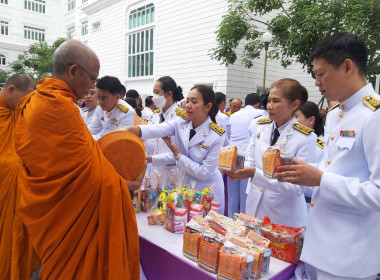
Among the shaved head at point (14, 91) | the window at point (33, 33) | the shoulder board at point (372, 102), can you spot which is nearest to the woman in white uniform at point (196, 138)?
the shaved head at point (14, 91)

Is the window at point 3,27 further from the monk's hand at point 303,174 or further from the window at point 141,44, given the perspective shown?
the monk's hand at point 303,174

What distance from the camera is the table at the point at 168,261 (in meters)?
1.61

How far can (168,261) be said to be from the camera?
180 centimetres

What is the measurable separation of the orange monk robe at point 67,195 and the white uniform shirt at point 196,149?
3.81ft

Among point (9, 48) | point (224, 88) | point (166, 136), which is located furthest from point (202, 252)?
point (9, 48)

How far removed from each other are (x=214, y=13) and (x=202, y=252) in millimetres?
15451

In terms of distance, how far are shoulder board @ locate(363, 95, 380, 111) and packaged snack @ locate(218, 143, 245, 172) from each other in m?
0.78

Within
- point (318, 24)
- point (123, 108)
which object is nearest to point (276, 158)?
point (123, 108)

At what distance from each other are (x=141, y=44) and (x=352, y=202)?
21515mm

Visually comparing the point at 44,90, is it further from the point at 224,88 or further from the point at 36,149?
the point at 224,88

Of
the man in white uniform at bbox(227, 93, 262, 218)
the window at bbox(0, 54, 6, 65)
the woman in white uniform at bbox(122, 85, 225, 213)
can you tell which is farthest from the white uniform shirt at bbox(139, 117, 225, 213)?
the window at bbox(0, 54, 6, 65)

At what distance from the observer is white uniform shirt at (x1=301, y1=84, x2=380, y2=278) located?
53.2 inches

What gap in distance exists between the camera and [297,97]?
229 cm

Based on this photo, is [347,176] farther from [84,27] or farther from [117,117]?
[84,27]
